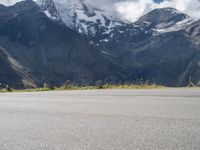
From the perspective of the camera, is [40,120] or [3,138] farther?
[40,120]

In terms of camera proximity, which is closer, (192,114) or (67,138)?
(67,138)

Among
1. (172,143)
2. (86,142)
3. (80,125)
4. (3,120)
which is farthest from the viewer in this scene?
(3,120)

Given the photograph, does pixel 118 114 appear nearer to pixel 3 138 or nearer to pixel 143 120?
pixel 143 120

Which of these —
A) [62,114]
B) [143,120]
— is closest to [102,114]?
[62,114]

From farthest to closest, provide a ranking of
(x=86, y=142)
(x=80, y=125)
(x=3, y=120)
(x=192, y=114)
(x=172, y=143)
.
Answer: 1. (x=3, y=120)
2. (x=192, y=114)
3. (x=80, y=125)
4. (x=86, y=142)
5. (x=172, y=143)

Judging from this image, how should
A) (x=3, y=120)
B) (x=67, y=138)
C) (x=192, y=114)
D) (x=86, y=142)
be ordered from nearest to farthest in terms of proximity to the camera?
(x=86, y=142) < (x=67, y=138) < (x=192, y=114) < (x=3, y=120)

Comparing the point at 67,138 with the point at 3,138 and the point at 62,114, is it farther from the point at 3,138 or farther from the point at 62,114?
the point at 62,114

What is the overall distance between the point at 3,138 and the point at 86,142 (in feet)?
5.17

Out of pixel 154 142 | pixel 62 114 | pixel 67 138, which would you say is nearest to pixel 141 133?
pixel 154 142

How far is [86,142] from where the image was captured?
5750 mm

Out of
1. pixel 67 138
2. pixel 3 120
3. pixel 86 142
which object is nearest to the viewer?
pixel 86 142

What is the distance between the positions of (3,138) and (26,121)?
2.00 meters

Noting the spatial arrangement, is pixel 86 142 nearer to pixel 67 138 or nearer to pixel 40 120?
pixel 67 138

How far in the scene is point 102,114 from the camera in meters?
9.12
